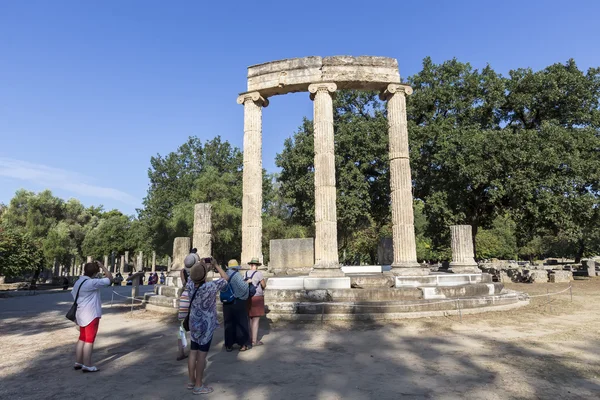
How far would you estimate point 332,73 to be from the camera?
14.2 metres

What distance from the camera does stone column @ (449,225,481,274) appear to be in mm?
15883

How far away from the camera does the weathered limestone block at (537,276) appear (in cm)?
2130

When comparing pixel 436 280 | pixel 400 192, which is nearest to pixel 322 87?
pixel 400 192

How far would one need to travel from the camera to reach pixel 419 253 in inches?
1893

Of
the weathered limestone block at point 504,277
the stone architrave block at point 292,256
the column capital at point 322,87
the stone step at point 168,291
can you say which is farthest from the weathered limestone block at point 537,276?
the stone step at point 168,291

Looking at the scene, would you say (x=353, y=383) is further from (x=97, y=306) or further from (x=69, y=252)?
(x=69, y=252)

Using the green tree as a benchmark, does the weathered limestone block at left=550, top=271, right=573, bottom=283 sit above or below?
below

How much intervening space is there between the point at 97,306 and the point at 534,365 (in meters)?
7.03

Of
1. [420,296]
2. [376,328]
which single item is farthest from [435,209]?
[376,328]

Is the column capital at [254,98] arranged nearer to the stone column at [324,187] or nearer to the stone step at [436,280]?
the stone column at [324,187]

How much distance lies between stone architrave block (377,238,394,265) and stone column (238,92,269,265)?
8.61 m

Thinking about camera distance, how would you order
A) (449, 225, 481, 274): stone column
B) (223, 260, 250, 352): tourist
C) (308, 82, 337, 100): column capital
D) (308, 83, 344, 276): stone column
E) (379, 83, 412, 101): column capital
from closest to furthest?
(223, 260, 250, 352): tourist → (308, 83, 344, 276): stone column → (308, 82, 337, 100): column capital → (379, 83, 412, 101): column capital → (449, 225, 481, 274): stone column

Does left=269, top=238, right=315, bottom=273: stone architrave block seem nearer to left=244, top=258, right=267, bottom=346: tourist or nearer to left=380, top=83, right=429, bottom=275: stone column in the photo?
left=380, top=83, right=429, bottom=275: stone column

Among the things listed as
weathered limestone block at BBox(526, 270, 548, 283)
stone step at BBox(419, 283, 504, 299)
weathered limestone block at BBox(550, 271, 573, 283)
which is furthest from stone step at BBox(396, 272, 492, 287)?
weathered limestone block at BBox(550, 271, 573, 283)
